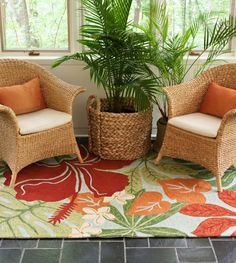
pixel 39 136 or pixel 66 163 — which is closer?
pixel 39 136

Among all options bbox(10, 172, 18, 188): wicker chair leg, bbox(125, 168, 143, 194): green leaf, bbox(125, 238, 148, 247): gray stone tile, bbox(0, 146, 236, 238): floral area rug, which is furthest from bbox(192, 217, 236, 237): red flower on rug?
bbox(10, 172, 18, 188): wicker chair leg

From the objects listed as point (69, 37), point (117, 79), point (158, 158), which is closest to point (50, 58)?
point (69, 37)

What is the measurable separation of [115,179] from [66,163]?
1.68ft

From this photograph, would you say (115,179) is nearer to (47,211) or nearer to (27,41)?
(47,211)

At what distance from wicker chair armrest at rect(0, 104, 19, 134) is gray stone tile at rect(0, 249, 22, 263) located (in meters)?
0.91

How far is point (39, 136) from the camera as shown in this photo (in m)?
3.01

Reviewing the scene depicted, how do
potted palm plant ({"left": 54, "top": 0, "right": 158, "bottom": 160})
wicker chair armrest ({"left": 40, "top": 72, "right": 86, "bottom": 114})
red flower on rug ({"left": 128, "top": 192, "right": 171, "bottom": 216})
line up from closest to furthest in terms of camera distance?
1. red flower on rug ({"left": 128, "top": 192, "right": 171, "bottom": 216})
2. potted palm plant ({"left": 54, "top": 0, "right": 158, "bottom": 160})
3. wicker chair armrest ({"left": 40, "top": 72, "right": 86, "bottom": 114})

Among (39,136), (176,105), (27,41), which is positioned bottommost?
(39,136)

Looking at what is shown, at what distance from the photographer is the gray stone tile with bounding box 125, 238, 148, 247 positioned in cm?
234

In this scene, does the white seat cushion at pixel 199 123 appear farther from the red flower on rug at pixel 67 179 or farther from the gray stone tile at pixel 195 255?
the gray stone tile at pixel 195 255

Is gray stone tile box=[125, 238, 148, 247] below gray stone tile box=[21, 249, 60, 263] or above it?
above

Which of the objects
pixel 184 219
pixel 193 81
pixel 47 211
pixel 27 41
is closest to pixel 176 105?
pixel 193 81

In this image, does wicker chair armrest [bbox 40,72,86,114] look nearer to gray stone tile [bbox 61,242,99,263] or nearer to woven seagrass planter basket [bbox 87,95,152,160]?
woven seagrass planter basket [bbox 87,95,152,160]

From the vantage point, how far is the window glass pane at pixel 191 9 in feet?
12.0
